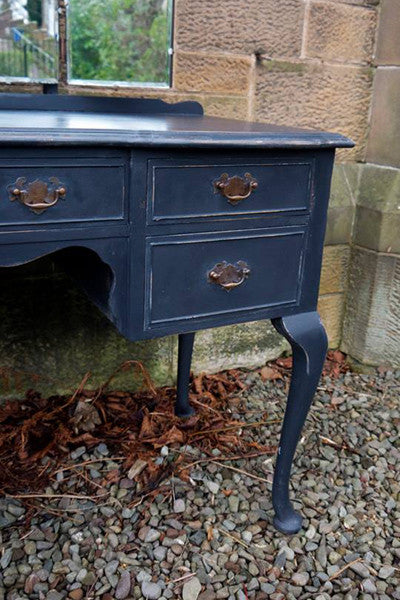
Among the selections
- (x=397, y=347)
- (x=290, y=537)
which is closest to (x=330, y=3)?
(x=397, y=347)

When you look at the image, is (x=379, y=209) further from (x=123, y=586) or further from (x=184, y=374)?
(x=123, y=586)

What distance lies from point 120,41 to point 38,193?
1.06 meters

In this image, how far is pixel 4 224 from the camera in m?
1.16

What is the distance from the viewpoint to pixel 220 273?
1.39 meters

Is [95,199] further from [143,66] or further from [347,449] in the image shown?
[347,449]

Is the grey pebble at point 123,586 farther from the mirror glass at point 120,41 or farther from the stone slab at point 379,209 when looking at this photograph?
the stone slab at point 379,209

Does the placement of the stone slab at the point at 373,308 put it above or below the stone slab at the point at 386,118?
below

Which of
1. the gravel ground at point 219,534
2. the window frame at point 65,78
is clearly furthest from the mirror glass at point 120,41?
the gravel ground at point 219,534

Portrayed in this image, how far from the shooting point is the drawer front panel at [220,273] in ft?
4.37

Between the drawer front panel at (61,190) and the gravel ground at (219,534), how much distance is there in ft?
2.88

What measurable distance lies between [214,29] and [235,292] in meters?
1.07

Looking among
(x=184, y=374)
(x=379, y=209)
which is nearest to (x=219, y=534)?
(x=184, y=374)

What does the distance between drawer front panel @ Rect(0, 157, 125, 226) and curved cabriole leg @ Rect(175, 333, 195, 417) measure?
90cm

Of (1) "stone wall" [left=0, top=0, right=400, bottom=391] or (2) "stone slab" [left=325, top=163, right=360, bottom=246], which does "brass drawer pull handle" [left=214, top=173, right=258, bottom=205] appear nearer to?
(1) "stone wall" [left=0, top=0, right=400, bottom=391]
